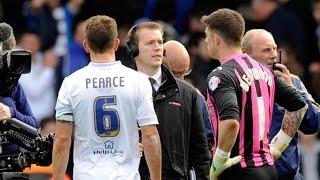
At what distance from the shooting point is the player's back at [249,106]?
8.48 meters

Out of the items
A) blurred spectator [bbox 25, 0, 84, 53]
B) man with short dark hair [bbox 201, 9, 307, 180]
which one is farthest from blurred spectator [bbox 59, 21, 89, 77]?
man with short dark hair [bbox 201, 9, 307, 180]

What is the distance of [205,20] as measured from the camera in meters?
8.73

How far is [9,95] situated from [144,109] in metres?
1.25

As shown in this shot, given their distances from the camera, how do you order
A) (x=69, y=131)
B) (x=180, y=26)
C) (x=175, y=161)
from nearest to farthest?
1. (x=69, y=131)
2. (x=175, y=161)
3. (x=180, y=26)

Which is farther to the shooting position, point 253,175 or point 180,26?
point 180,26

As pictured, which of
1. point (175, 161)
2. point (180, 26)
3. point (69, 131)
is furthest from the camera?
point (180, 26)

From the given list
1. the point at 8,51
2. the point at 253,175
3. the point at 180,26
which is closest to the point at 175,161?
the point at 253,175

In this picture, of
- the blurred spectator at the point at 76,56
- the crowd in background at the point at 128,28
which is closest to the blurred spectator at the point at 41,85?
the crowd in background at the point at 128,28

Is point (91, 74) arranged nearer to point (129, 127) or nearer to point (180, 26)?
point (129, 127)

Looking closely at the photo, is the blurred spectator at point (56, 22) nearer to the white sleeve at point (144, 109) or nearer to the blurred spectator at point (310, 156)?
the blurred spectator at point (310, 156)

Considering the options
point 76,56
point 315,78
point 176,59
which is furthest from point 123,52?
point 176,59

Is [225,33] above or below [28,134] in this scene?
above

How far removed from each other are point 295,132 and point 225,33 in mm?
1039

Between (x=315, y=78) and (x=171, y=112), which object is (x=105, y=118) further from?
(x=315, y=78)
